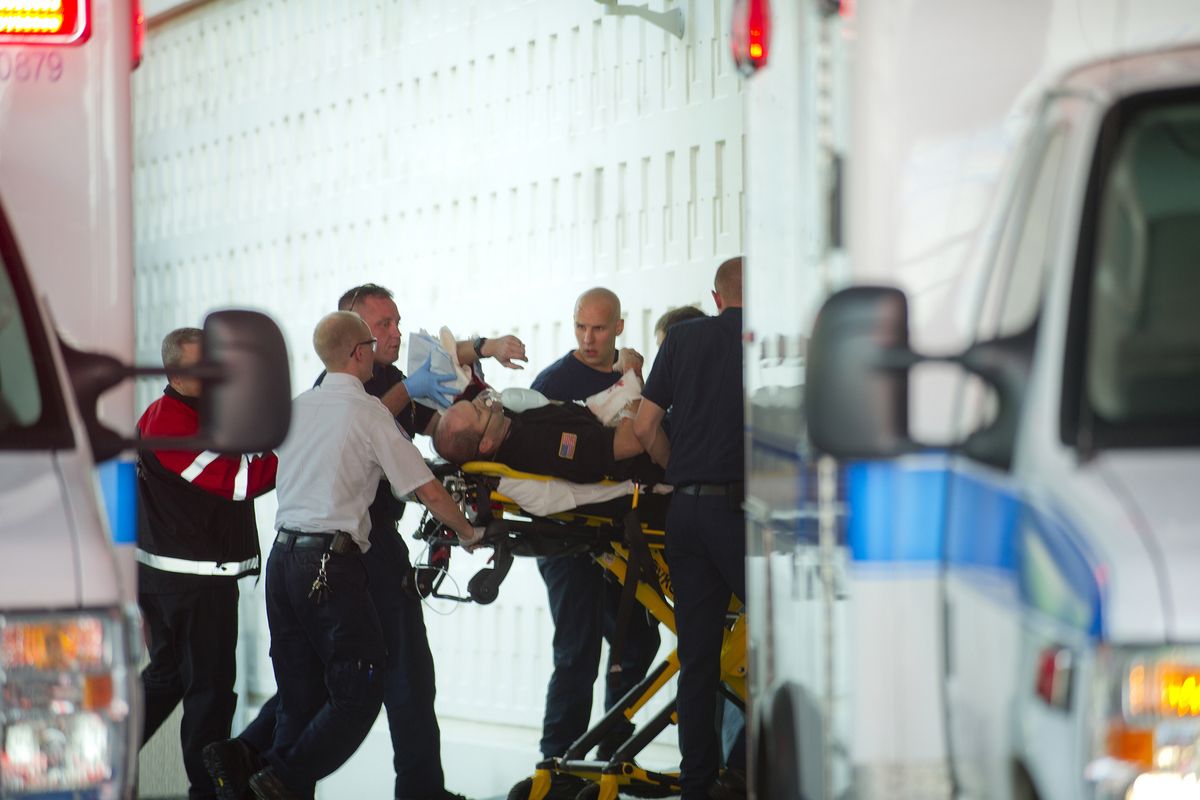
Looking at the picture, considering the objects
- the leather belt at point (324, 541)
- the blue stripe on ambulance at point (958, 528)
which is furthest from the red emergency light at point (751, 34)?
the leather belt at point (324, 541)

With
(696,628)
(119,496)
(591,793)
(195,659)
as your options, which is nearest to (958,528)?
(119,496)

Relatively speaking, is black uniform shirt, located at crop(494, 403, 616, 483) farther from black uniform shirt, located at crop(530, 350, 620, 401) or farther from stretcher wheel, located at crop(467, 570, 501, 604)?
black uniform shirt, located at crop(530, 350, 620, 401)

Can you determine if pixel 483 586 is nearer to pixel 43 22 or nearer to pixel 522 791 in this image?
pixel 522 791

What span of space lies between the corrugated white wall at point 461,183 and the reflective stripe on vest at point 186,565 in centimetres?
293

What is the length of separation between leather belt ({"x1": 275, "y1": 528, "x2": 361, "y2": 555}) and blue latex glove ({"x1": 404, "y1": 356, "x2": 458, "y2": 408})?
82 centimetres

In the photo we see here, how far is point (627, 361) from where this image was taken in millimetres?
8906

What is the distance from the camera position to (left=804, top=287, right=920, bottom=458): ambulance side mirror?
301 cm

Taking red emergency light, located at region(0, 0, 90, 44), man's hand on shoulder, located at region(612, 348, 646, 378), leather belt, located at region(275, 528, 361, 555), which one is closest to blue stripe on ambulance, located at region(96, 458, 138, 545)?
red emergency light, located at region(0, 0, 90, 44)

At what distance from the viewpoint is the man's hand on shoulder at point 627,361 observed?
8.77 m

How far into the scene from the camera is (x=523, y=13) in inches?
430

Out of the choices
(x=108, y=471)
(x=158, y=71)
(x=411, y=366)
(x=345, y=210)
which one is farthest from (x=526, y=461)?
(x=158, y=71)

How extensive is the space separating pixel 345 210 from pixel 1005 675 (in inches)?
400

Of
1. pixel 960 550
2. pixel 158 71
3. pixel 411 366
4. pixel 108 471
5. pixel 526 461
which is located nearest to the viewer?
pixel 960 550

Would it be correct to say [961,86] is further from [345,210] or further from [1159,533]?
[345,210]
